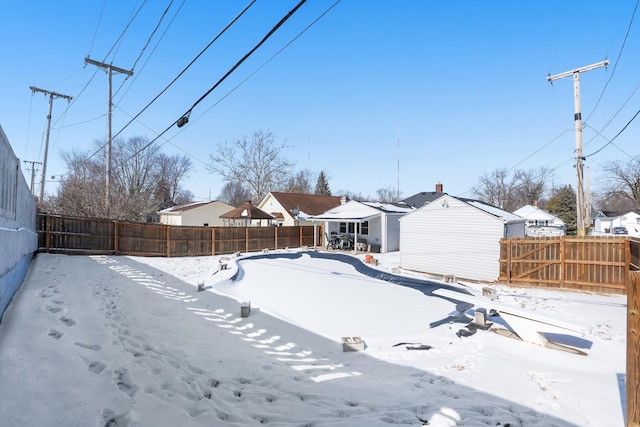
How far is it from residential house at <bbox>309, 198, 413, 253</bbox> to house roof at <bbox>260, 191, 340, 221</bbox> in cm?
524

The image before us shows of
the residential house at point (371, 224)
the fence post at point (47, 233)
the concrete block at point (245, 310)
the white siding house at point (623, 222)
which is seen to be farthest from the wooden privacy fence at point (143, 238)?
the white siding house at point (623, 222)

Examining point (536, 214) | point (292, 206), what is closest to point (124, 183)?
point (292, 206)

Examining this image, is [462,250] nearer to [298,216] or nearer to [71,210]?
[298,216]

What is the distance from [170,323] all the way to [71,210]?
17.9 meters

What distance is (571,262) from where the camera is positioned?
39.2ft

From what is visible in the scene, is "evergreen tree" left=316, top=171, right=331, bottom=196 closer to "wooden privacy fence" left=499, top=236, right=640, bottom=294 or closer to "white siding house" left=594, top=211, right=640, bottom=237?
"white siding house" left=594, top=211, right=640, bottom=237

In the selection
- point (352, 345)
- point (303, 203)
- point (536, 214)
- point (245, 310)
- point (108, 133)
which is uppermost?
point (108, 133)

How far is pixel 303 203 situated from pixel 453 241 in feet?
54.1

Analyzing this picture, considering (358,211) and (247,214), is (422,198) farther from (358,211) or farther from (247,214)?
(247,214)

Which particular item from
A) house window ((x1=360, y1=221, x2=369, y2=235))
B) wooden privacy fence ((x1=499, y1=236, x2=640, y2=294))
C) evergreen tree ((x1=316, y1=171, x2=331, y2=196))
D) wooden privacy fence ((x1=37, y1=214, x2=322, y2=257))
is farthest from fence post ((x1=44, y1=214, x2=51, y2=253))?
evergreen tree ((x1=316, y1=171, x2=331, y2=196))

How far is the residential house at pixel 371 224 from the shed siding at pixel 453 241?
3.96 meters

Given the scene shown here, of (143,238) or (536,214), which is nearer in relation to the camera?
(143,238)

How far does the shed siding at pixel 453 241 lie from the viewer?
14.6 metres

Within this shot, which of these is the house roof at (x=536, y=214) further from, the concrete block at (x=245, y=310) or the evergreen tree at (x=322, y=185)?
the concrete block at (x=245, y=310)
